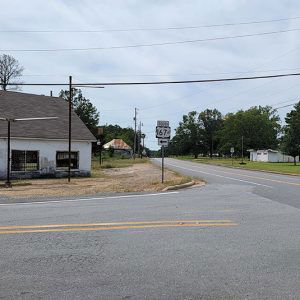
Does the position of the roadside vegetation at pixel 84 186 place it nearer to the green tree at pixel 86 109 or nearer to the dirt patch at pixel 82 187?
the dirt patch at pixel 82 187

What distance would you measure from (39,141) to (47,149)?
31.0 inches

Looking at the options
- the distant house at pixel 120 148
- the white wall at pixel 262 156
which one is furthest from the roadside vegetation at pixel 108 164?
the distant house at pixel 120 148

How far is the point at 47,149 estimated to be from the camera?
29703mm

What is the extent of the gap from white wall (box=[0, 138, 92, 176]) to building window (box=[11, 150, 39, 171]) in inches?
10.3

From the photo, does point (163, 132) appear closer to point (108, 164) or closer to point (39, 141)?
point (39, 141)

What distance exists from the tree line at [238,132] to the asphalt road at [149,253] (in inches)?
2446

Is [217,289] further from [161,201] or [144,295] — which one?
[161,201]

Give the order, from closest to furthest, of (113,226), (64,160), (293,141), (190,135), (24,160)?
(113,226)
(24,160)
(64,160)
(293,141)
(190,135)

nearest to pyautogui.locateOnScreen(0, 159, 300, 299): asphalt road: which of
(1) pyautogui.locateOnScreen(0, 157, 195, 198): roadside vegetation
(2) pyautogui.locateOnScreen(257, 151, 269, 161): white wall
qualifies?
(1) pyautogui.locateOnScreen(0, 157, 195, 198): roadside vegetation

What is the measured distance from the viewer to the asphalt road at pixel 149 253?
17.8 ft

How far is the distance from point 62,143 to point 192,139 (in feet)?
415

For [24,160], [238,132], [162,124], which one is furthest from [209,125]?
[162,124]

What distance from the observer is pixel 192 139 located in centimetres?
15525

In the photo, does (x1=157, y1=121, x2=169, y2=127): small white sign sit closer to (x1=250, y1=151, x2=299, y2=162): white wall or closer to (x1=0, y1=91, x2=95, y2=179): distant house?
(x1=0, y1=91, x2=95, y2=179): distant house
